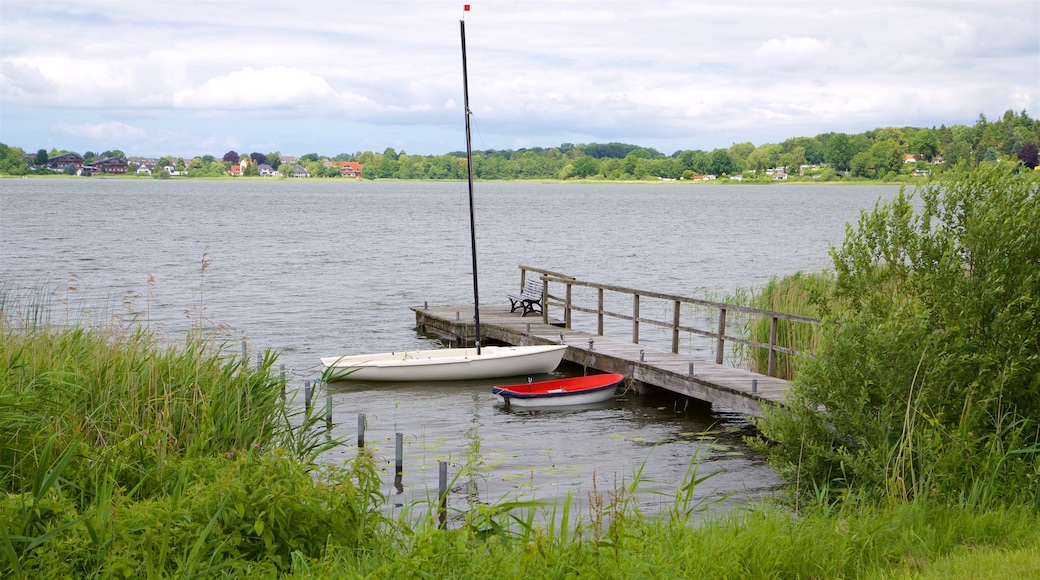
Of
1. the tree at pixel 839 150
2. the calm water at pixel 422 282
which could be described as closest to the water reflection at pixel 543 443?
the calm water at pixel 422 282

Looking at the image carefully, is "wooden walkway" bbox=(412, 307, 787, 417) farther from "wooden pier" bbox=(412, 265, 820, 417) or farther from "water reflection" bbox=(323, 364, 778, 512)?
"water reflection" bbox=(323, 364, 778, 512)

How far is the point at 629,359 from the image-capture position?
662 inches

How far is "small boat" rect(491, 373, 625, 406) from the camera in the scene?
1600 cm

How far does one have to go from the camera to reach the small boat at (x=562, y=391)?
630 inches

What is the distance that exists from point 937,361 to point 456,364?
11232 millimetres

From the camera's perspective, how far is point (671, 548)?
632 centimetres

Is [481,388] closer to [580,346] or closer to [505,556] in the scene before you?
[580,346]

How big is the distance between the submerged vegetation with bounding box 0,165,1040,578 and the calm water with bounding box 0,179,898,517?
39.2 inches

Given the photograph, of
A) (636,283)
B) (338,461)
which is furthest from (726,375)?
(636,283)

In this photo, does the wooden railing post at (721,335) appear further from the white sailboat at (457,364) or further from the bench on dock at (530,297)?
the bench on dock at (530,297)

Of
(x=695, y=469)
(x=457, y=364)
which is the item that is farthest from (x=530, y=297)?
(x=695, y=469)

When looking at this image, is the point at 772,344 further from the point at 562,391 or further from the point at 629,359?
the point at 562,391

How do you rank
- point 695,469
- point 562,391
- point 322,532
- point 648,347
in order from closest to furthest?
point 322,532 → point 695,469 → point 562,391 → point 648,347

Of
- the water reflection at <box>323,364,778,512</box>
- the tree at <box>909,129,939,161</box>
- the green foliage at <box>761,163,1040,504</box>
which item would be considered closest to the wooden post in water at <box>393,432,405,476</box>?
the water reflection at <box>323,364,778,512</box>
